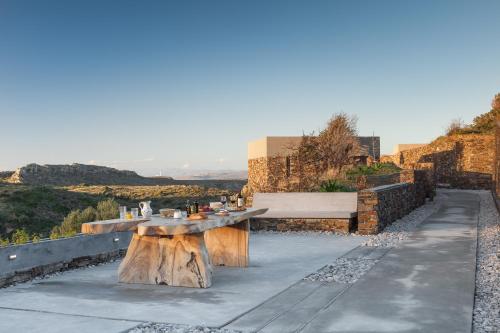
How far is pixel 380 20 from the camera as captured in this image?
62.6 feet

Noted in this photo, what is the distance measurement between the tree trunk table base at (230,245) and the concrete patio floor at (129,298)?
0.18m

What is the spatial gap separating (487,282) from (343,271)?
5.55 ft

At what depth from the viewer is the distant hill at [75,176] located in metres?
44.5

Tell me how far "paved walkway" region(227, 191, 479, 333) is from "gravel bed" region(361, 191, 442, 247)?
4.23 feet

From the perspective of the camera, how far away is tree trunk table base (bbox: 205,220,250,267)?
24.1ft

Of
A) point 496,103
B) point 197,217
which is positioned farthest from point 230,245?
point 496,103

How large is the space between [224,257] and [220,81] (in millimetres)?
16135

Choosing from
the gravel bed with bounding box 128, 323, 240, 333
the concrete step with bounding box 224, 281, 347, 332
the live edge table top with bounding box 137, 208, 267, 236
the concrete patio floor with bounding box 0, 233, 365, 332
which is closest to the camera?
the gravel bed with bounding box 128, 323, 240, 333

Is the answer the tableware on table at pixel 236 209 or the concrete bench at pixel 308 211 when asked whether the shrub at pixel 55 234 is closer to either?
the tableware on table at pixel 236 209

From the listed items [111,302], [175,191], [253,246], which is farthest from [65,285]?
[175,191]

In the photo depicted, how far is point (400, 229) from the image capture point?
11.4 m

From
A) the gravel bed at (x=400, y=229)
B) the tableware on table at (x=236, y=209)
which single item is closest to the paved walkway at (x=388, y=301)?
the gravel bed at (x=400, y=229)

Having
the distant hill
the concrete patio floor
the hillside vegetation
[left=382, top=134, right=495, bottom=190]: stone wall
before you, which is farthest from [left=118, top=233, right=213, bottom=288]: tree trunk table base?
the distant hill

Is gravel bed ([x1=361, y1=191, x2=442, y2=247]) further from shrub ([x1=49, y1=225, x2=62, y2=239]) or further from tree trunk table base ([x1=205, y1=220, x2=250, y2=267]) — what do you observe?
shrub ([x1=49, y1=225, x2=62, y2=239])
